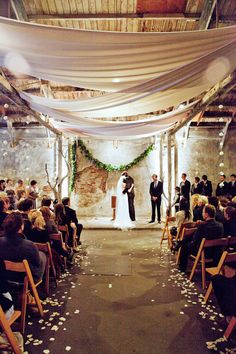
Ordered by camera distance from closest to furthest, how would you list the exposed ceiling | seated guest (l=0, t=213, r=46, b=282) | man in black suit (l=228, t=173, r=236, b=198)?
seated guest (l=0, t=213, r=46, b=282)
the exposed ceiling
man in black suit (l=228, t=173, r=236, b=198)

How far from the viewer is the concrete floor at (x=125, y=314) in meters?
2.53

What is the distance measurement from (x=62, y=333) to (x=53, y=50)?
2748mm

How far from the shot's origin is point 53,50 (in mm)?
2859

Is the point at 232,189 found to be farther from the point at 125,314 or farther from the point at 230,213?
the point at 125,314

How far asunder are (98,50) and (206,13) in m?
2.18

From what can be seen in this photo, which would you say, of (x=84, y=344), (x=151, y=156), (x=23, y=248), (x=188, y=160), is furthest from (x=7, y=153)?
(x=84, y=344)

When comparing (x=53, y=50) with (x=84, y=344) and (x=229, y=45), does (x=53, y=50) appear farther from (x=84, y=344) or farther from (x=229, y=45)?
(x=84, y=344)

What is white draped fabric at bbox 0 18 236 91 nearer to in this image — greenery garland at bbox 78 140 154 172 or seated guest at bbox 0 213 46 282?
seated guest at bbox 0 213 46 282

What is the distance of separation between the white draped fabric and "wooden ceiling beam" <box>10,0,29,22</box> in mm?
1167

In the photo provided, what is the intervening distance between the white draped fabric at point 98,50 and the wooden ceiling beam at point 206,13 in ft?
4.33

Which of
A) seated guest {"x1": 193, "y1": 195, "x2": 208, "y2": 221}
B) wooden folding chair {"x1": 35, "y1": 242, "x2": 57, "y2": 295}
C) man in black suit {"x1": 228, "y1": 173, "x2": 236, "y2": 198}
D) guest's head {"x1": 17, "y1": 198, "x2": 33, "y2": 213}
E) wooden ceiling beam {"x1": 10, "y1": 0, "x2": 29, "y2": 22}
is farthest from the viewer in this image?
man in black suit {"x1": 228, "y1": 173, "x2": 236, "y2": 198}

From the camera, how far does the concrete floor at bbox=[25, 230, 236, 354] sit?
2.53 metres

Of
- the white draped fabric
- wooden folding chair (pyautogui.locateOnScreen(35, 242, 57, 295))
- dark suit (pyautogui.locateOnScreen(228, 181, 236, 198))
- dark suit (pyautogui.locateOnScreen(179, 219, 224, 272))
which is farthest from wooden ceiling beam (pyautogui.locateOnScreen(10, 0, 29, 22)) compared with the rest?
dark suit (pyautogui.locateOnScreen(228, 181, 236, 198))

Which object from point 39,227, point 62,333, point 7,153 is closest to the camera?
point 62,333
